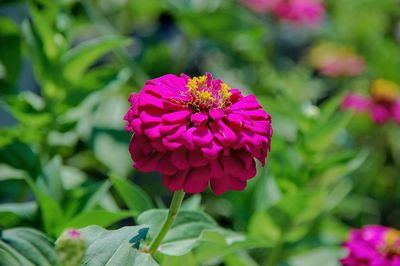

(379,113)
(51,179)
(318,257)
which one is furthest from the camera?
(379,113)

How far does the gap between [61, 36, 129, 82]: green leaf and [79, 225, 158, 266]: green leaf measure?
0.58 metres

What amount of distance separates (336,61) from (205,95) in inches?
69.1

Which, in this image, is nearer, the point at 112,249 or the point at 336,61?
the point at 112,249

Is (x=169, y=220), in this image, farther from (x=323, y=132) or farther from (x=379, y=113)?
(x=379, y=113)

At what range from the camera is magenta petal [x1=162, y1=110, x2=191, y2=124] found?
84 cm

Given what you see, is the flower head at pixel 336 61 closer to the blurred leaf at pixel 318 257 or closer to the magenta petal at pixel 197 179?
the blurred leaf at pixel 318 257

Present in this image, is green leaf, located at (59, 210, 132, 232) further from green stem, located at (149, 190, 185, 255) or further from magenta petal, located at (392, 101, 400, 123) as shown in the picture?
magenta petal, located at (392, 101, 400, 123)

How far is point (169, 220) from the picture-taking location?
0.90m

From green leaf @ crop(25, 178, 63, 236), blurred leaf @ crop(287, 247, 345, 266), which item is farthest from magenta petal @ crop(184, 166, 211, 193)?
blurred leaf @ crop(287, 247, 345, 266)

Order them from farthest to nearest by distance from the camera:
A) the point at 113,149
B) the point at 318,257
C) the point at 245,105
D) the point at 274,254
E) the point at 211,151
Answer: the point at 113,149 < the point at 318,257 < the point at 274,254 < the point at 245,105 < the point at 211,151

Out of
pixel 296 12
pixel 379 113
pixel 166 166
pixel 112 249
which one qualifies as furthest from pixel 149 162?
pixel 296 12

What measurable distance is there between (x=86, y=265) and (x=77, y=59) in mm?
669

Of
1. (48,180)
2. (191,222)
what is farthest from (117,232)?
(48,180)

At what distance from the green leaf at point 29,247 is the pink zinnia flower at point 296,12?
1.68m
